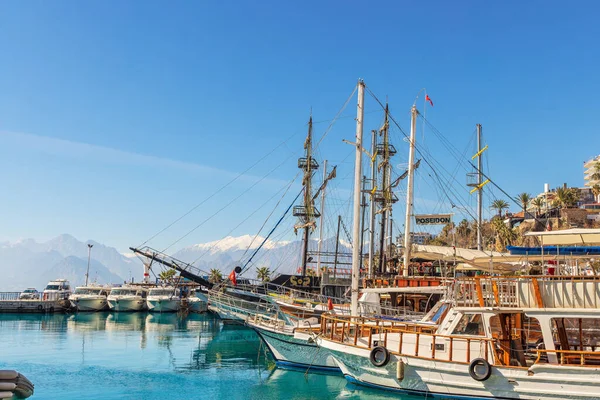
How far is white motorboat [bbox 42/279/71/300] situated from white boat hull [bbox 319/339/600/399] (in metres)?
56.8

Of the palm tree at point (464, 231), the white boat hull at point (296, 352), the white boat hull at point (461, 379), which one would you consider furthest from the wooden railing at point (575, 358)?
the palm tree at point (464, 231)

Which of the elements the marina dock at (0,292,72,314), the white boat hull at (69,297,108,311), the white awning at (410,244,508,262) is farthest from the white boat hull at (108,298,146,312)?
the white awning at (410,244,508,262)

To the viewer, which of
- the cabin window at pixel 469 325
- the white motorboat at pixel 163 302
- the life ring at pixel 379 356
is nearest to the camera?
the cabin window at pixel 469 325

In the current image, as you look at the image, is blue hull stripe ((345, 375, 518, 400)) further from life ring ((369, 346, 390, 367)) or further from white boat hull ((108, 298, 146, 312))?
white boat hull ((108, 298, 146, 312))

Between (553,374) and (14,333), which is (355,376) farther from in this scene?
(14,333)

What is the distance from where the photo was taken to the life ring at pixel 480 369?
16.6 m

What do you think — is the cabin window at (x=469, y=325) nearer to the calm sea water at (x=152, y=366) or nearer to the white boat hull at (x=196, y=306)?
the calm sea water at (x=152, y=366)

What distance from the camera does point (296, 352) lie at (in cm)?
2455

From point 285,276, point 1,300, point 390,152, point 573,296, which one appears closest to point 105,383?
point 573,296

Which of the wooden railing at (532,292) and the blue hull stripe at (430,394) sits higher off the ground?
the wooden railing at (532,292)

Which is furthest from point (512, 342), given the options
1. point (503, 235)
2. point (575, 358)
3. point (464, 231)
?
point (464, 231)

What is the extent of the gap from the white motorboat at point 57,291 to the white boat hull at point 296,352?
4964cm

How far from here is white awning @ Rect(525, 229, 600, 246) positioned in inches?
728

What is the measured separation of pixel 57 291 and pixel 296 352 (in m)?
53.5
